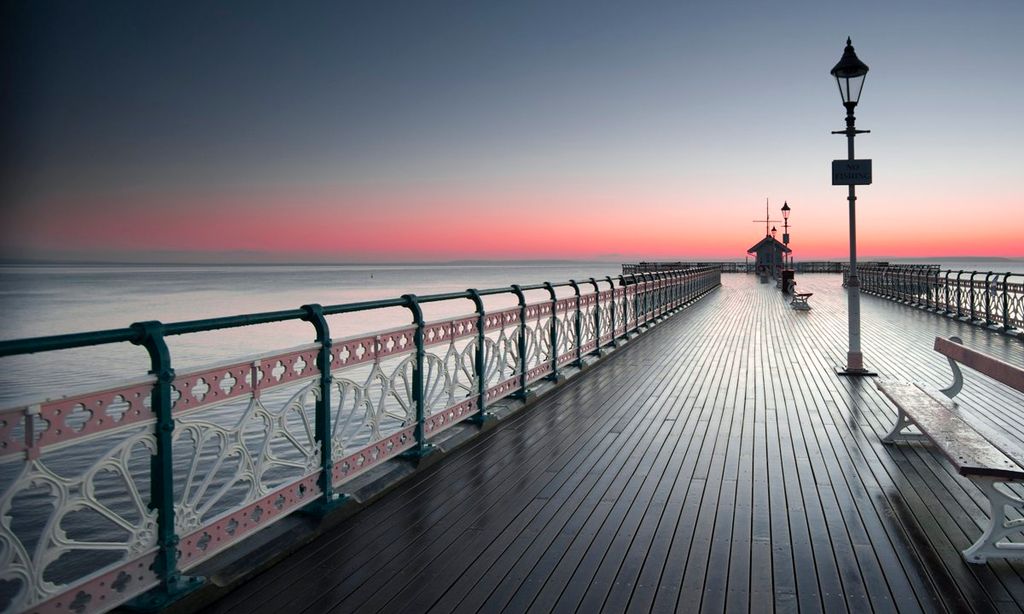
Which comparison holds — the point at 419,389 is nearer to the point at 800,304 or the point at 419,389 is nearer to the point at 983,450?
the point at 983,450

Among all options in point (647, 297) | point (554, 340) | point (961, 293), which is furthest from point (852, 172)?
point (961, 293)

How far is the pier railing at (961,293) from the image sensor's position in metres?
14.9

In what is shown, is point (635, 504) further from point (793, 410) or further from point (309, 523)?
point (793, 410)

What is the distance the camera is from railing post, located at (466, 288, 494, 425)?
6523 mm

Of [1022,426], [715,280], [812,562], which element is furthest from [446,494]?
[715,280]

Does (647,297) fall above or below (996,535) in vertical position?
above

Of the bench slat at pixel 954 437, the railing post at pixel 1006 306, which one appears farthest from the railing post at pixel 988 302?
the bench slat at pixel 954 437

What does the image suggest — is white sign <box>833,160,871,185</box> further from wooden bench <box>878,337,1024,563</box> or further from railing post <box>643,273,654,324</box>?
railing post <box>643,273,654,324</box>

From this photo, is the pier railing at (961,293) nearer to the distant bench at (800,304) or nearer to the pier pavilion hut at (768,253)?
the distant bench at (800,304)

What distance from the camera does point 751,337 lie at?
575 inches

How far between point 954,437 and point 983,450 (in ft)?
0.96

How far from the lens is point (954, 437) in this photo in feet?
13.5

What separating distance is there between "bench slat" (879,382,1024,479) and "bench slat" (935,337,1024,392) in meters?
0.34

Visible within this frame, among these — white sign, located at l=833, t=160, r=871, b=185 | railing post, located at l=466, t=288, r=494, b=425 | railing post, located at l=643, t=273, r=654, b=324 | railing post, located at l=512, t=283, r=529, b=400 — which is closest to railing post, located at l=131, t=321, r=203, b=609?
railing post, located at l=466, t=288, r=494, b=425
